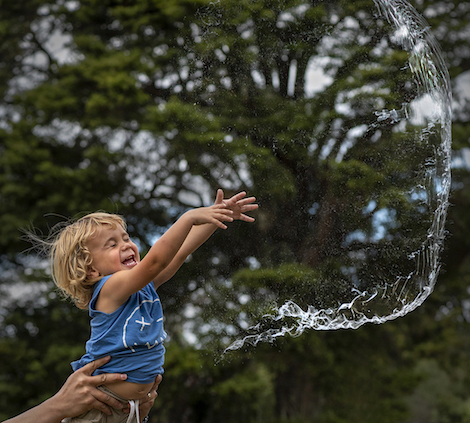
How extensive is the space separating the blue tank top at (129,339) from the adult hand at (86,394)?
29 mm

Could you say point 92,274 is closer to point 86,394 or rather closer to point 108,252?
point 108,252

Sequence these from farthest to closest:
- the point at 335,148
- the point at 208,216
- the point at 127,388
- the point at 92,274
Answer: the point at 335,148 → the point at 92,274 → the point at 127,388 → the point at 208,216

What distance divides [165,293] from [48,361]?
503cm

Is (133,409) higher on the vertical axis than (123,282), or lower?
lower

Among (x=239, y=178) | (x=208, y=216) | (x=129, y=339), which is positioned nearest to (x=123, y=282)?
(x=129, y=339)

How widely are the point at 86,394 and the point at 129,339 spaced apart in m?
0.24

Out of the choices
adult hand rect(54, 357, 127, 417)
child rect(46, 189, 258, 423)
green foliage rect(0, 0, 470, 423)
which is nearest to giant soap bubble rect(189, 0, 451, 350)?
green foliage rect(0, 0, 470, 423)

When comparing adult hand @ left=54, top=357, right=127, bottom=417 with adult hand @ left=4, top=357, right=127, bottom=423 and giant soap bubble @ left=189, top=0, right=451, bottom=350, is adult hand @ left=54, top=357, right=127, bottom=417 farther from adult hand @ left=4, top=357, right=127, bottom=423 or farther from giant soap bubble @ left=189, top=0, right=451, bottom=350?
giant soap bubble @ left=189, top=0, right=451, bottom=350

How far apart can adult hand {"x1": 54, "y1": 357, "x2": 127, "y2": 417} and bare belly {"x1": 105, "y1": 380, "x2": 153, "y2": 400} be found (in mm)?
25

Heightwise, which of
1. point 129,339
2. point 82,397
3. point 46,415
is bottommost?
point 46,415

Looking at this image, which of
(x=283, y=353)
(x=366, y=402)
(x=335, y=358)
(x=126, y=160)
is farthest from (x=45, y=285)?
(x=366, y=402)

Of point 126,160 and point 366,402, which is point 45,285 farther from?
point 366,402

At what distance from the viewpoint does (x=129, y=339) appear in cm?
168

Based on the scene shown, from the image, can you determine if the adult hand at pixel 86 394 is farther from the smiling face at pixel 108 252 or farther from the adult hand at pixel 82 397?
the smiling face at pixel 108 252
